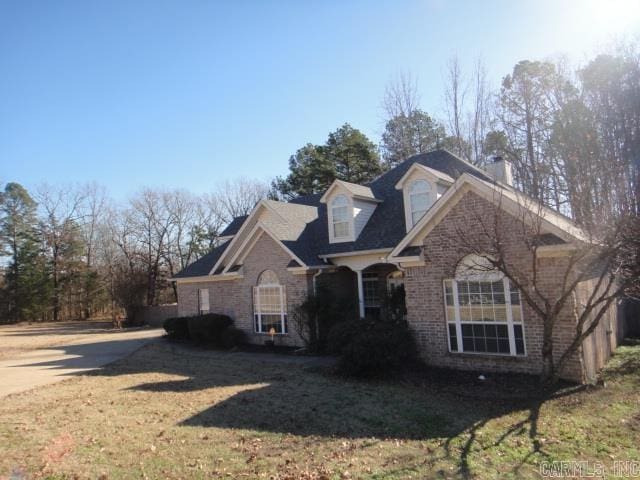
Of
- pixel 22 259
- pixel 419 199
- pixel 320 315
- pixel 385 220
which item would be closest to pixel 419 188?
pixel 419 199

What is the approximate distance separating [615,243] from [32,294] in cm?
4713

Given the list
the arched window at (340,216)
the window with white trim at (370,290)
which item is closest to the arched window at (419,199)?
the arched window at (340,216)

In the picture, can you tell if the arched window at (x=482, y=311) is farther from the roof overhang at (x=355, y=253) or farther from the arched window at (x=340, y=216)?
the arched window at (x=340, y=216)

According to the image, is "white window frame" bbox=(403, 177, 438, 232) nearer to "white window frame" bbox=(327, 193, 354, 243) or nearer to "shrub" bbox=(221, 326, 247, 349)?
"white window frame" bbox=(327, 193, 354, 243)

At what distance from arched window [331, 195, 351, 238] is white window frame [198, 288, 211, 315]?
769 centimetres

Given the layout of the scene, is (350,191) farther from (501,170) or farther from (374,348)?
(374,348)

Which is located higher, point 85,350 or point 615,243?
point 615,243

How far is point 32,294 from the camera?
41.6 metres

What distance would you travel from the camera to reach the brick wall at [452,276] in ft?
34.3

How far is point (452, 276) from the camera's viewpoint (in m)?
11.9

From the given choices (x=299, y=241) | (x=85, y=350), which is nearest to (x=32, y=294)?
(x=85, y=350)

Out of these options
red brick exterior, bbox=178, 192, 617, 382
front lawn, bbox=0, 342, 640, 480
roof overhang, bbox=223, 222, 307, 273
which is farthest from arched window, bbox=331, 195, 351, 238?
front lawn, bbox=0, 342, 640, 480

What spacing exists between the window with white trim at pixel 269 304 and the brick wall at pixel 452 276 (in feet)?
20.2

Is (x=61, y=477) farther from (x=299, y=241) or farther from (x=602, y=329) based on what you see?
(x=602, y=329)
